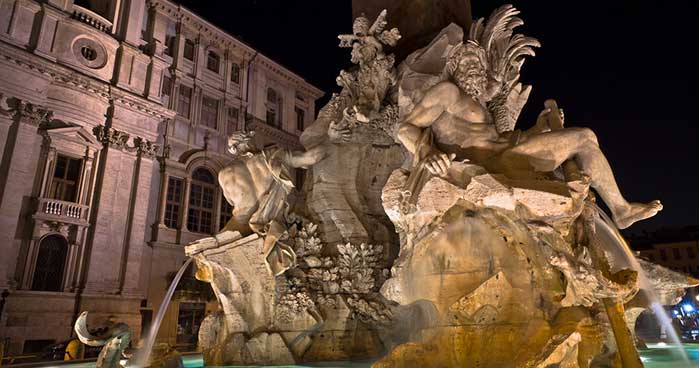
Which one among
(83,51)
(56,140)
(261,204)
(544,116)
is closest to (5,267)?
(56,140)

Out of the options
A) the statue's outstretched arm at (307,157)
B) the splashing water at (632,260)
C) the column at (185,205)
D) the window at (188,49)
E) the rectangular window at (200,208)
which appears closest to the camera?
the splashing water at (632,260)

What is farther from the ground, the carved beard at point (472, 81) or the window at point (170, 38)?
the window at point (170, 38)

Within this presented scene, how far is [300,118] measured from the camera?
32.0 meters

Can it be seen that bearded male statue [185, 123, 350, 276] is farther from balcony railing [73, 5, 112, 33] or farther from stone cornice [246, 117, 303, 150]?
stone cornice [246, 117, 303, 150]

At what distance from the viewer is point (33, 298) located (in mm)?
17344

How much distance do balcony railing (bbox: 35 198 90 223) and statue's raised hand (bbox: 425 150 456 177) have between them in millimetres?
19215

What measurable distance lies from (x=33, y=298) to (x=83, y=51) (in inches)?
431

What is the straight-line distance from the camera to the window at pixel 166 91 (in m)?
24.4

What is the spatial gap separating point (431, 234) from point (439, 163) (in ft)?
2.23

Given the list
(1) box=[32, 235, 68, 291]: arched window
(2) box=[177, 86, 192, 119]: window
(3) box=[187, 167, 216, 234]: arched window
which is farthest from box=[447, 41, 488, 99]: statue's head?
(2) box=[177, 86, 192, 119]: window

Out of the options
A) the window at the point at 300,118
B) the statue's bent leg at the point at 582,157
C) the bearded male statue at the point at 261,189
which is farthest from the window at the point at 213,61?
the statue's bent leg at the point at 582,157

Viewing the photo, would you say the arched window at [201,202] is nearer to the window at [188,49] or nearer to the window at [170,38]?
the window at [188,49]

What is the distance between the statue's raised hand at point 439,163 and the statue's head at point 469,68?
100 cm

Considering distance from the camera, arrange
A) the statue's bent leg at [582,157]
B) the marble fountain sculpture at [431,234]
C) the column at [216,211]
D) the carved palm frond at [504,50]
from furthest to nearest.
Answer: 1. the column at [216,211]
2. the carved palm frond at [504,50]
3. the statue's bent leg at [582,157]
4. the marble fountain sculpture at [431,234]
